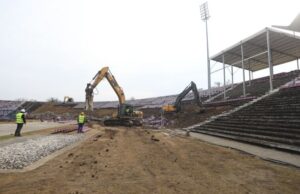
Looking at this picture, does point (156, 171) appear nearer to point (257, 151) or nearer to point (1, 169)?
point (1, 169)

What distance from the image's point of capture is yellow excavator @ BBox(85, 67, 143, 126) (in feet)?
94.3

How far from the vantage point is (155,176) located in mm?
6910

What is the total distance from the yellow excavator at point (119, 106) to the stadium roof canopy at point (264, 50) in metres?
14.2

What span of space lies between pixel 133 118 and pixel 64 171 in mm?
22945

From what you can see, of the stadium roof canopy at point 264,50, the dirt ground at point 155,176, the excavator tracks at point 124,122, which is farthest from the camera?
the excavator tracks at point 124,122

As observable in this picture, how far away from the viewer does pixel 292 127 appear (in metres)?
13.2

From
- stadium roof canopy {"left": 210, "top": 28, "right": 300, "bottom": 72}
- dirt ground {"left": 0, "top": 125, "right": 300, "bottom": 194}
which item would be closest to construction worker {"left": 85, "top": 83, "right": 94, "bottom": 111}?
stadium roof canopy {"left": 210, "top": 28, "right": 300, "bottom": 72}

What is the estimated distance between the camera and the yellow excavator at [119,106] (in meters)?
28.7

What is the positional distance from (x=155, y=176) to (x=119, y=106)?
24.4m

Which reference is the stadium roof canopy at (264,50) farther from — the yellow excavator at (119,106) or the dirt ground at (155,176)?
the dirt ground at (155,176)

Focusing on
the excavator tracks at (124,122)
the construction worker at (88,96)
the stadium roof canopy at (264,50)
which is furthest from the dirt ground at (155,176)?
the stadium roof canopy at (264,50)

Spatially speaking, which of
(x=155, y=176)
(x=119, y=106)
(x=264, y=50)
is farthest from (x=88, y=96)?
(x=155, y=176)

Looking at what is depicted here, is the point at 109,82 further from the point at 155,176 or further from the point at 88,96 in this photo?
the point at 155,176

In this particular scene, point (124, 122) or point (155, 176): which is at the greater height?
point (124, 122)
